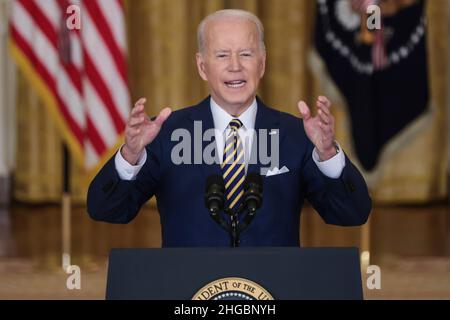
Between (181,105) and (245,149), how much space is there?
531 cm

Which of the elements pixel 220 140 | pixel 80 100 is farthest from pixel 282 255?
pixel 80 100

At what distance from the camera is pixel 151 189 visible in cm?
223

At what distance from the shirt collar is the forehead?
0.19 meters

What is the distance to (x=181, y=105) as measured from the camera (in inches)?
291

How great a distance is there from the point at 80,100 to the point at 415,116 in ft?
10.9

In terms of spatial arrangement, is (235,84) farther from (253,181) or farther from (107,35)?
(107,35)

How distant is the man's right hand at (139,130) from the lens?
187cm

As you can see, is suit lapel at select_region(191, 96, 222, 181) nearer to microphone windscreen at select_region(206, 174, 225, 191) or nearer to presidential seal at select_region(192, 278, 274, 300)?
microphone windscreen at select_region(206, 174, 225, 191)

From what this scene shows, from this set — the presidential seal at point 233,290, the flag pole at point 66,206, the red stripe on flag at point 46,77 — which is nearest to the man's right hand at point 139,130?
the presidential seal at point 233,290

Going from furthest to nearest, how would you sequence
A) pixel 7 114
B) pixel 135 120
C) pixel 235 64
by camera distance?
pixel 7 114 → pixel 235 64 → pixel 135 120

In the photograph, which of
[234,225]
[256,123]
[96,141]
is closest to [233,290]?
[234,225]

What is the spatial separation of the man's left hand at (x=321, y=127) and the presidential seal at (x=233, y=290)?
0.45m

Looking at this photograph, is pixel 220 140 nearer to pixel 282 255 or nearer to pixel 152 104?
pixel 282 255

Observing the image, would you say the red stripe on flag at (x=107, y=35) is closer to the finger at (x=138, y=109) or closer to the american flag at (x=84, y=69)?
the american flag at (x=84, y=69)
